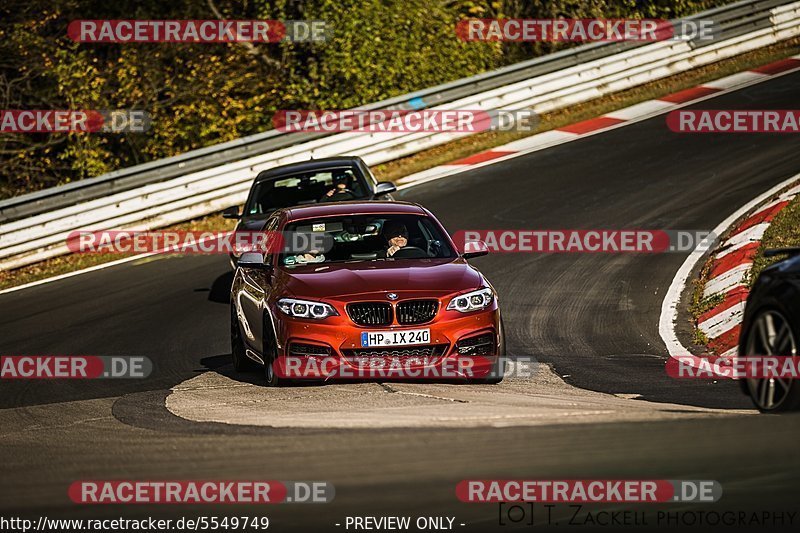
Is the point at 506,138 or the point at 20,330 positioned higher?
the point at 506,138

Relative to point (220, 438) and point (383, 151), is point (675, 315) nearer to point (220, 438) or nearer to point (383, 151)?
point (220, 438)

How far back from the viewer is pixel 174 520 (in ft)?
16.3

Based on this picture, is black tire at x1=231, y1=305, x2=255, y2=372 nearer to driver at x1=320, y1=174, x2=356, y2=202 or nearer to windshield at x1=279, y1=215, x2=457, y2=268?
windshield at x1=279, y1=215, x2=457, y2=268

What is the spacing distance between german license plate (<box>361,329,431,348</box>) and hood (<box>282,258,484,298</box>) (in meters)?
0.35

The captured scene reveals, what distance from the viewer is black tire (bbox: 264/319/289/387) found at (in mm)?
9859

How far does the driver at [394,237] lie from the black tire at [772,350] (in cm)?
425

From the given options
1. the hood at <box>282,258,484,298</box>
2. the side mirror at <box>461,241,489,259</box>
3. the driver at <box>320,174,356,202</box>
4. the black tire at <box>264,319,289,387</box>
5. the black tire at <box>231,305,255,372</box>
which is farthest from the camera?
the driver at <box>320,174,356,202</box>

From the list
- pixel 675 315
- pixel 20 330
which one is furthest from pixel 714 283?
pixel 20 330

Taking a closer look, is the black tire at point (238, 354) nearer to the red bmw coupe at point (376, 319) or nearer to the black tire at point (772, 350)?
the red bmw coupe at point (376, 319)

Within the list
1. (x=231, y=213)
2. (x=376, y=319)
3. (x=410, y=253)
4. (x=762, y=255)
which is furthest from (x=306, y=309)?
(x=231, y=213)

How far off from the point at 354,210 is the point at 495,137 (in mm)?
11835

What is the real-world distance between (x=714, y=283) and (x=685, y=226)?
10.2 ft

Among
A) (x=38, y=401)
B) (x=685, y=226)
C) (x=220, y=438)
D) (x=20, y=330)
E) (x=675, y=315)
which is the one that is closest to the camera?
(x=220, y=438)

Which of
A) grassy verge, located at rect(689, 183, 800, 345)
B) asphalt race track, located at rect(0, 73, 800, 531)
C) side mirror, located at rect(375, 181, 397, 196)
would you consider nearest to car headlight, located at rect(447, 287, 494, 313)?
asphalt race track, located at rect(0, 73, 800, 531)
